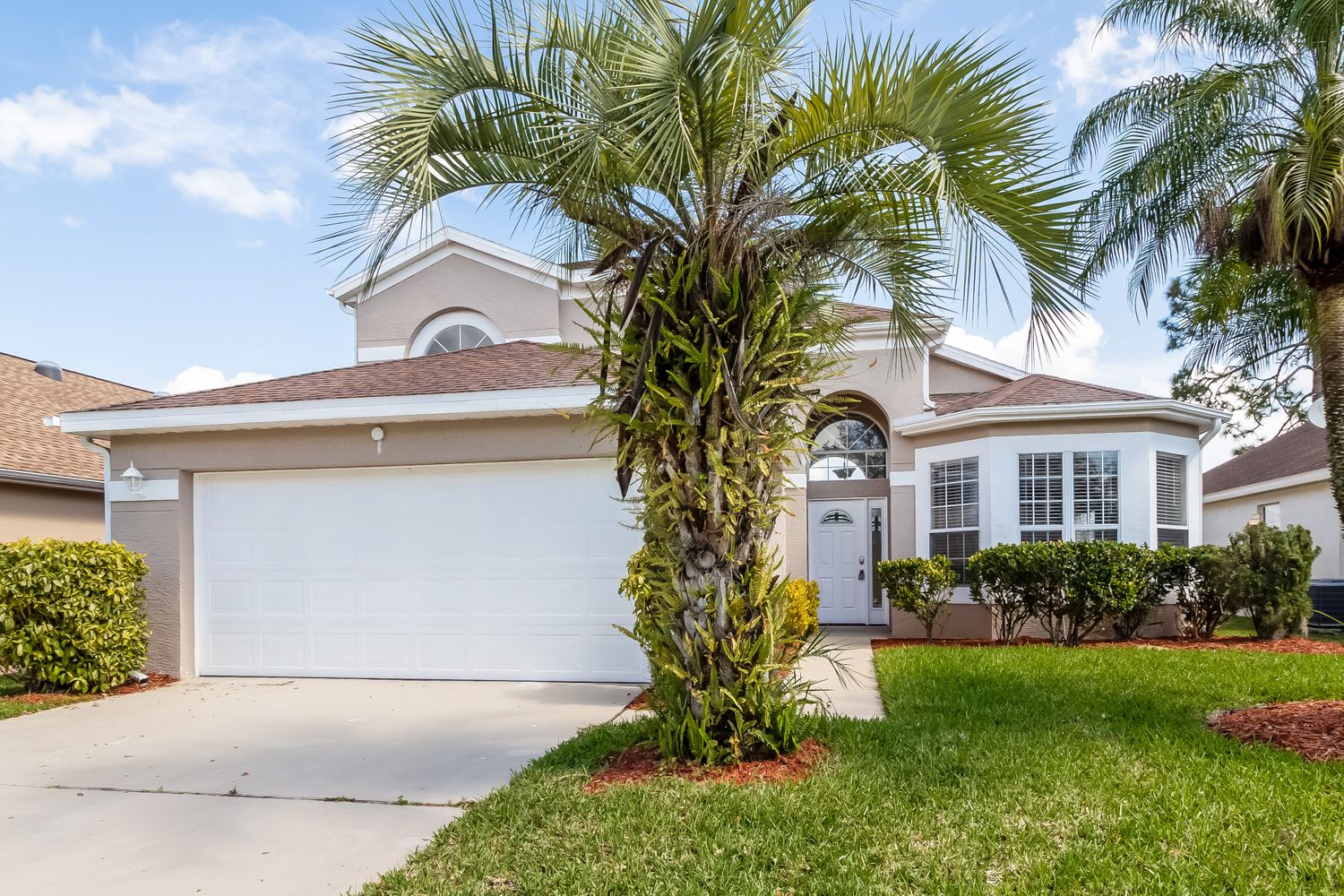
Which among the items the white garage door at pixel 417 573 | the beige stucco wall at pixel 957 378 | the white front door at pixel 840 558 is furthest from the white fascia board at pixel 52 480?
the beige stucco wall at pixel 957 378

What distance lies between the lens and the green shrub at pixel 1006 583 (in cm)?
1181

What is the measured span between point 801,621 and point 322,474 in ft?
18.4

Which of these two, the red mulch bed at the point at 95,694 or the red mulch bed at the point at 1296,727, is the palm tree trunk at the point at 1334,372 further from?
the red mulch bed at the point at 95,694

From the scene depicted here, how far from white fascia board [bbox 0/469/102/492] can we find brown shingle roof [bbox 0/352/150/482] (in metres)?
0.08

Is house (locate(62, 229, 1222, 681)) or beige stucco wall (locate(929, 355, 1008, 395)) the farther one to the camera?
beige stucco wall (locate(929, 355, 1008, 395))

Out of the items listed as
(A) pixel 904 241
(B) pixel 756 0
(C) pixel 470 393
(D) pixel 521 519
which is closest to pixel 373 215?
(B) pixel 756 0

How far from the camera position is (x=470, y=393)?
29.3 ft

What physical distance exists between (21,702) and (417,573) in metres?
3.91

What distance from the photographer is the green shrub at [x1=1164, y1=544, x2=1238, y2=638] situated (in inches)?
463

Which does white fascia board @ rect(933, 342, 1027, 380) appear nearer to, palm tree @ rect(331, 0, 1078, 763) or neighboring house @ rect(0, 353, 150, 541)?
palm tree @ rect(331, 0, 1078, 763)

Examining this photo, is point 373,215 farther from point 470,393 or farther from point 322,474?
point 322,474

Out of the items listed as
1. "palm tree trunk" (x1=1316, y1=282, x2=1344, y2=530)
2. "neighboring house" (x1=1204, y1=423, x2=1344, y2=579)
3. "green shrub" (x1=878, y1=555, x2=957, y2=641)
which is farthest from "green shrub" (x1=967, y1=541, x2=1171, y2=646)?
"neighboring house" (x1=1204, y1=423, x2=1344, y2=579)

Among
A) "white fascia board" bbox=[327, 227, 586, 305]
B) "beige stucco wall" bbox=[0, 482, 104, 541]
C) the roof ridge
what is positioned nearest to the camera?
"beige stucco wall" bbox=[0, 482, 104, 541]

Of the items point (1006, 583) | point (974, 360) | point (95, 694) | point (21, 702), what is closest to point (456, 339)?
point (95, 694)
